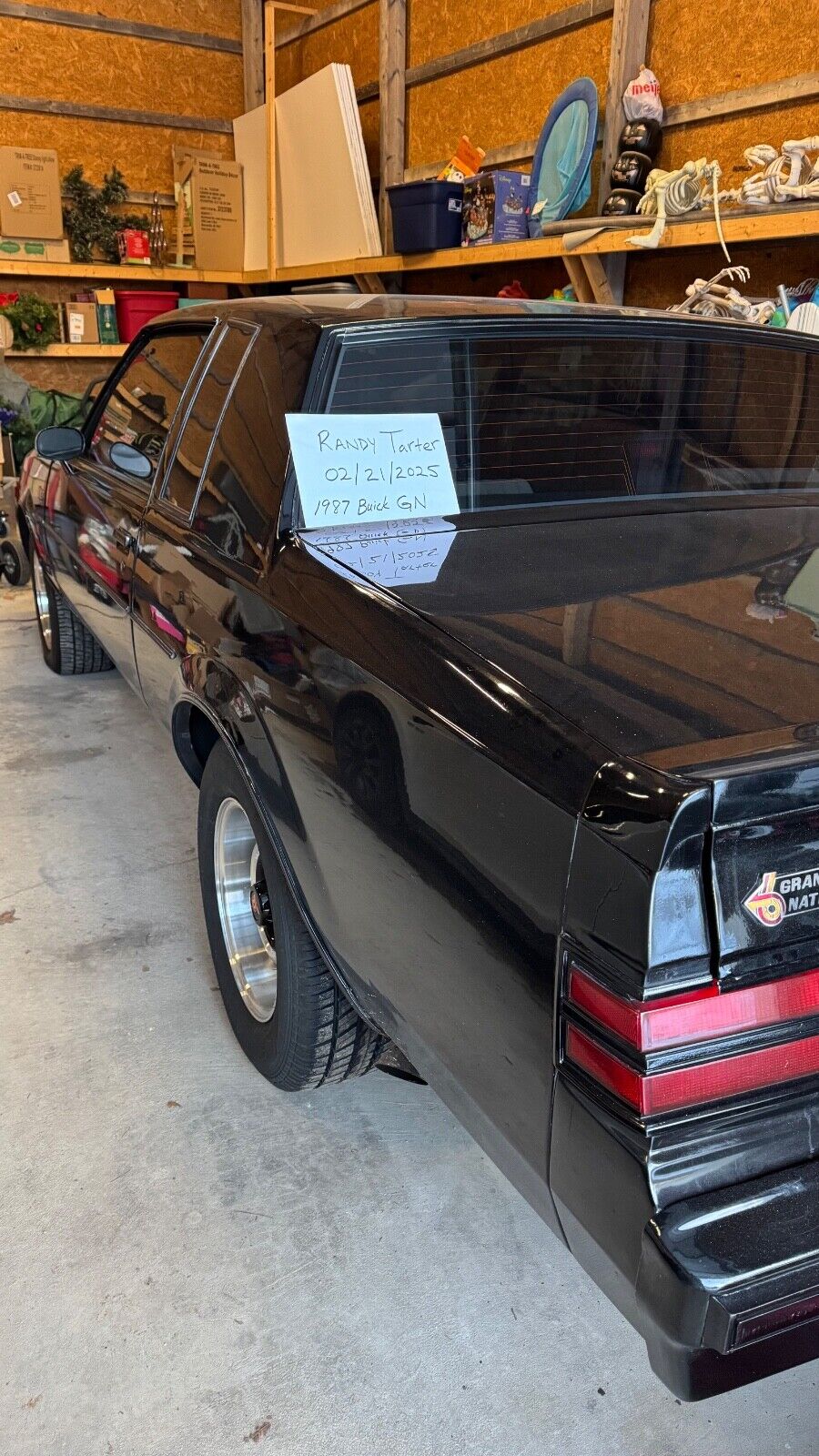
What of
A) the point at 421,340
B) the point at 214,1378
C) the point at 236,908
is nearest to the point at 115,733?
the point at 236,908

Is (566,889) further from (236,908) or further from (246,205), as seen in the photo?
(246,205)

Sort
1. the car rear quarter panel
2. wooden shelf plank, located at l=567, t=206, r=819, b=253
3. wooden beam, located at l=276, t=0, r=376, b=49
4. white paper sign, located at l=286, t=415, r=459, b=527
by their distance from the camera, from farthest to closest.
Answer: wooden beam, located at l=276, t=0, r=376, b=49 → wooden shelf plank, located at l=567, t=206, r=819, b=253 → white paper sign, located at l=286, t=415, r=459, b=527 → the car rear quarter panel

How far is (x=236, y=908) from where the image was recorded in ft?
6.93

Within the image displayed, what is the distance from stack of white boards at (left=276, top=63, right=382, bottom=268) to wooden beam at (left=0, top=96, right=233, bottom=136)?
1.69 m

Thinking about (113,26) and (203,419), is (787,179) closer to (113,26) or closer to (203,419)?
(203,419)

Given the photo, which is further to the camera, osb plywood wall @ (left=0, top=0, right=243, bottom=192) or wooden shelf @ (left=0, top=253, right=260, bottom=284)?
osb plywood wall @ (left=0, top=0, right=243, bottom=192)

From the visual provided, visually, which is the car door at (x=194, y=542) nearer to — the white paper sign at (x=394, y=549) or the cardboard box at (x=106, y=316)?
the white paper sign at (x=394, y=549)

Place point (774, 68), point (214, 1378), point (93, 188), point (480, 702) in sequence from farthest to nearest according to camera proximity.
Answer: point (93, 188) < point (774, 68) < point (214, 1378) < point (480, 702)

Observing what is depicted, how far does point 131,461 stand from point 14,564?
3.59 metres

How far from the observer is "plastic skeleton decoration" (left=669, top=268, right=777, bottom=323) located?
3863mm

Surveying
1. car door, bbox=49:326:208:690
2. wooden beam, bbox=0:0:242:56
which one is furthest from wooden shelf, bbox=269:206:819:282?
wooden beam, bbox=0:0:242:56

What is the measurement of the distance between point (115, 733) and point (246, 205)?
19.5 ft

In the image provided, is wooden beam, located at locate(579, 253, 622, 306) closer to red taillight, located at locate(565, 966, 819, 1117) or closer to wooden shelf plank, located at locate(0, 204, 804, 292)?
wooden shelf plank, located at locate(0, 204, 804, 292)

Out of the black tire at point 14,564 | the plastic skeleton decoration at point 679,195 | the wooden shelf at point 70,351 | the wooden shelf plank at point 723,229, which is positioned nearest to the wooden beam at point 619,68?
the wooden shelf plank at point 723,229
